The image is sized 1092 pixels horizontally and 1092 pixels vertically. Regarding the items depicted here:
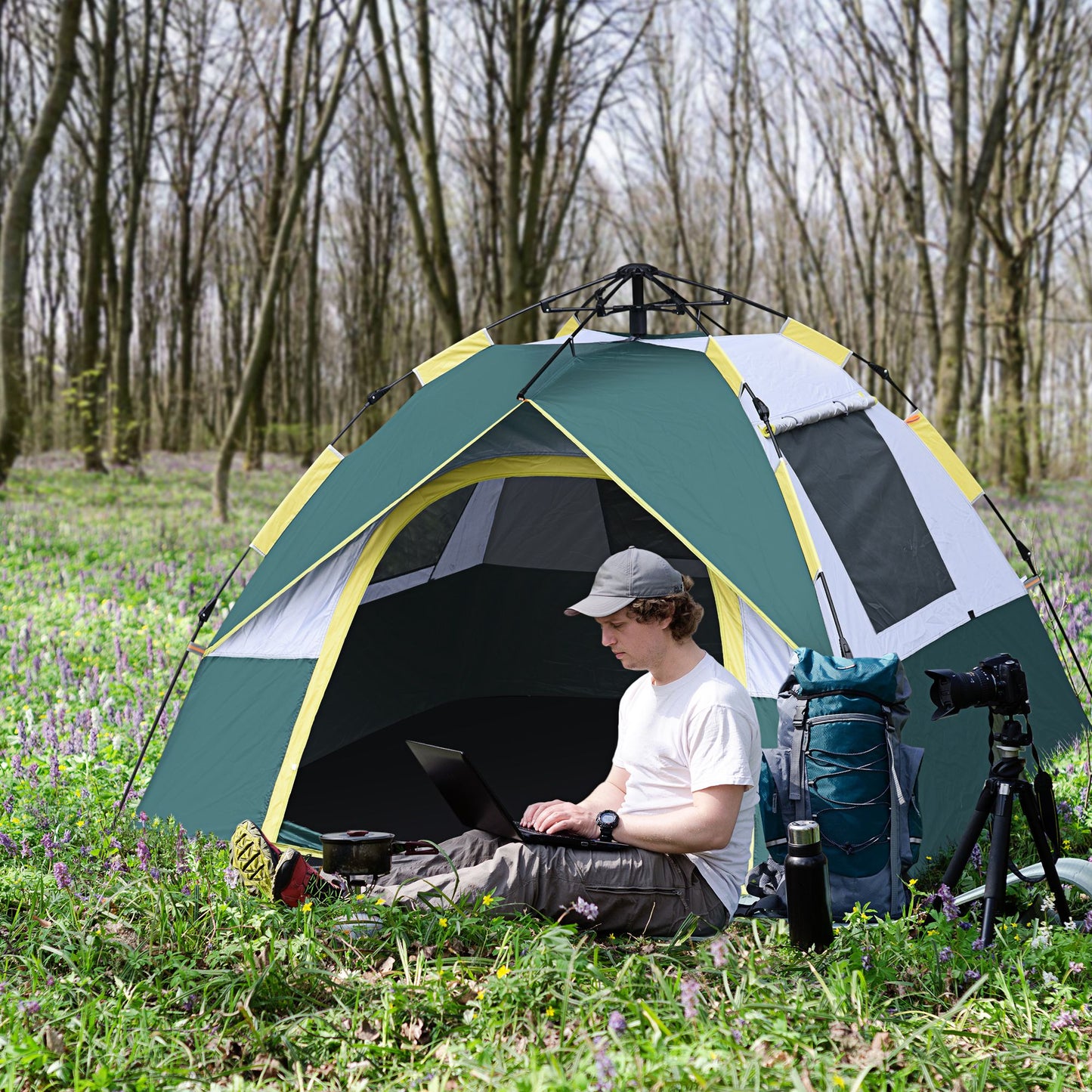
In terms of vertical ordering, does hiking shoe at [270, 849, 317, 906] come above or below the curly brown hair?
below

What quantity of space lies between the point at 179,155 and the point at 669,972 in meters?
18.5

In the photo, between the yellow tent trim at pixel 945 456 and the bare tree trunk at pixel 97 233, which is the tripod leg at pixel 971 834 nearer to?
the yellow tent trim at pixel 945 456

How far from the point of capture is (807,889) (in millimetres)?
2797

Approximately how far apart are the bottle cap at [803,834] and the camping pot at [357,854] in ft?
3.89

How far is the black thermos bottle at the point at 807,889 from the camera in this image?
276cm

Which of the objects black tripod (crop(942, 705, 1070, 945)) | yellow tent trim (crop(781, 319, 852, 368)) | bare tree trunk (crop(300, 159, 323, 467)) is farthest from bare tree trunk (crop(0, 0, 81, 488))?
black tripod (crop(942, 705, 1070, 945))

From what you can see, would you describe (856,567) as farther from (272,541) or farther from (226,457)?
(226,457)

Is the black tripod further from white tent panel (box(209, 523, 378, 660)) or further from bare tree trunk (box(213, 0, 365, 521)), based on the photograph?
bare tree trunk (box(213, 0, 365, 521))

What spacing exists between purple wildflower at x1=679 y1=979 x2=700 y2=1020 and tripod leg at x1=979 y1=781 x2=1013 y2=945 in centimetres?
86

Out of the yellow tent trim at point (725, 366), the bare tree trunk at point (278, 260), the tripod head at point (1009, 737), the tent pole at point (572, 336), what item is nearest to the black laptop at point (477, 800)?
the tripod head at point (1009, 737)

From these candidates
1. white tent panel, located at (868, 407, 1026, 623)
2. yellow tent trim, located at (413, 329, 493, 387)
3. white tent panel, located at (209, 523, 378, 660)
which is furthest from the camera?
yellow tent trim, located at (413, 329, 493, 387)

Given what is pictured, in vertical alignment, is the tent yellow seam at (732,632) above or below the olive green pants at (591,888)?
above

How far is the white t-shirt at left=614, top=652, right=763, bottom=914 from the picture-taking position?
9.56 ft

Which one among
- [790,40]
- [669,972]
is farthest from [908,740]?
[790,40]
